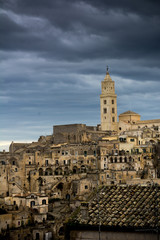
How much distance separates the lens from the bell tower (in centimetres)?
10188

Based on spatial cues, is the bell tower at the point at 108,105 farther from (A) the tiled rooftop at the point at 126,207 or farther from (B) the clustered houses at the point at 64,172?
(A) the tiled rooftop at the point at 126,207

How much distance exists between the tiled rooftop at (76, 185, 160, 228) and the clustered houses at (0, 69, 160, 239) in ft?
117

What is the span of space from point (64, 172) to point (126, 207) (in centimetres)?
5540

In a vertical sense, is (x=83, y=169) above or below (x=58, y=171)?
above

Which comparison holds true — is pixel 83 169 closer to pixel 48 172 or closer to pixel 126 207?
pixel 48 172

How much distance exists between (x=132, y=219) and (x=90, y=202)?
2.91 metres

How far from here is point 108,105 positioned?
103 m

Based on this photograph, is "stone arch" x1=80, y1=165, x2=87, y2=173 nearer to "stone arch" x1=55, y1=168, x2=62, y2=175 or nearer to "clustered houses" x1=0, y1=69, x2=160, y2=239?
"clustered houses" x1=0, y1=69, x2=160, y2=239

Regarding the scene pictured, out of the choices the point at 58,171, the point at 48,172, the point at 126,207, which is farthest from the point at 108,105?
the point at 126,207

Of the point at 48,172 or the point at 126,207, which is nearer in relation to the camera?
the point at 126,207

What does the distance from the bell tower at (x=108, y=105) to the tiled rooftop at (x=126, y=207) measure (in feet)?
255

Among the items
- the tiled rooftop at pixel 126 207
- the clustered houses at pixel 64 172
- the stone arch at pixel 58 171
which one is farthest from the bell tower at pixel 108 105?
the tiled rooftop at pixel 126 207

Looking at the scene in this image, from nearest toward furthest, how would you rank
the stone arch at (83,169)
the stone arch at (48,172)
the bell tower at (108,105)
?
the stone arch at (83,169)
the stone arch at (48,172)
the bell tower at (108,105)

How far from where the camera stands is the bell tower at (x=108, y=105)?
334ft
